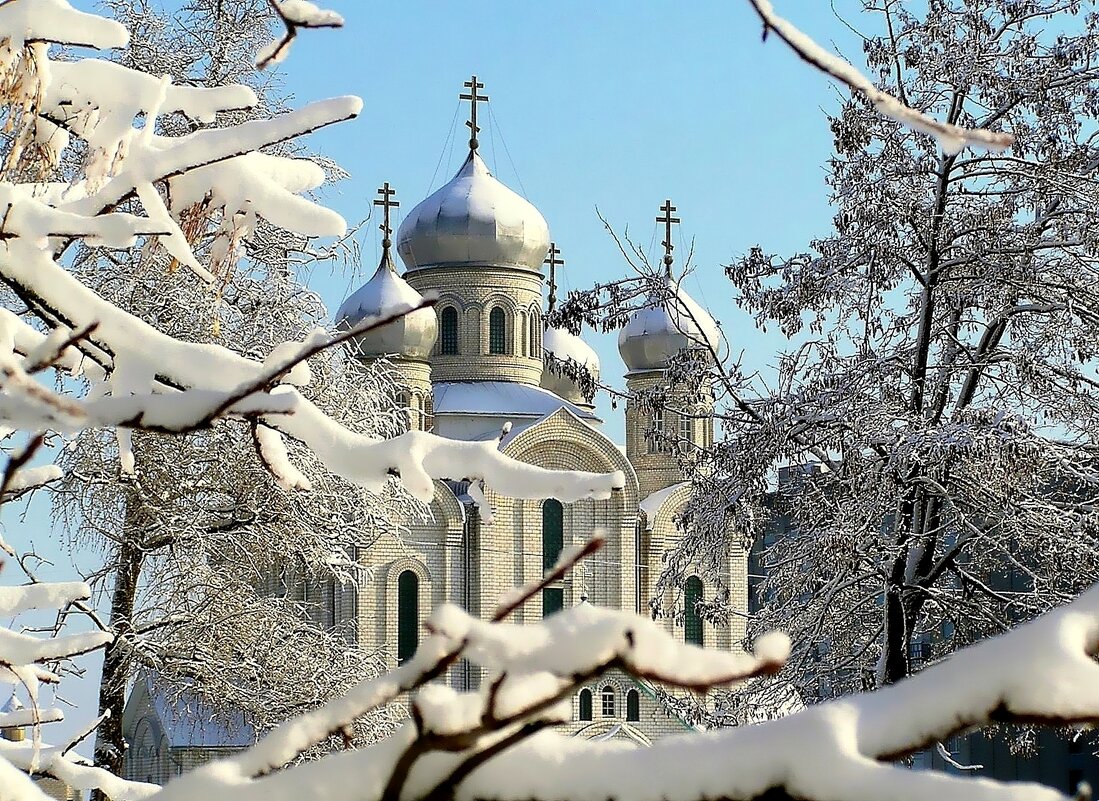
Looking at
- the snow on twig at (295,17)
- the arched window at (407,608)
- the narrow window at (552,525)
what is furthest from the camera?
the narrow window at (552,525)

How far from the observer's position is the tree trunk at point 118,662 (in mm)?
10398

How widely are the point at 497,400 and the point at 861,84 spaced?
3566cm

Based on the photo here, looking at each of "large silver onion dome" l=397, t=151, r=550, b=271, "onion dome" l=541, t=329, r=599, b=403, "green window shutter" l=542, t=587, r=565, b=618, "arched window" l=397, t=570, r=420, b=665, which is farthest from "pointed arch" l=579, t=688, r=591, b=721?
"large silver onion dome" l=397, t=151, r=550, b=271

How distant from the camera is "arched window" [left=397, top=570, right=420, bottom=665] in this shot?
34.3 metres

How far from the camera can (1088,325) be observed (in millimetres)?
8805

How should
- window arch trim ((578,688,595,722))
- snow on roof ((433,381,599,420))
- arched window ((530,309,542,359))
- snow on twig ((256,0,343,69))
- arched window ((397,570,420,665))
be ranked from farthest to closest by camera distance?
arched window ((530,309,542,359)) < snow on roof ((433,381,599,420)) < arched window ((397,570,420,665)) < window arch trim ((578,688,595,722)) < snow on twig ((256,0,343,69))

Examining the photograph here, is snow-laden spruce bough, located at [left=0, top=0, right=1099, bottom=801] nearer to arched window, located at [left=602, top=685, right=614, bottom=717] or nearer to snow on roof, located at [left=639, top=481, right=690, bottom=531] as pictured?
arched window, located at [left=602, top=685, right=614, bottom=717]

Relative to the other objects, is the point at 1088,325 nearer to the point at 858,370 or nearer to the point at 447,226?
the point at 858,370

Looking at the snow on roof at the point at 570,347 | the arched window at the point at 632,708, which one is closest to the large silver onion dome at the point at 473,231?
the snow on roof at the point at 570,347

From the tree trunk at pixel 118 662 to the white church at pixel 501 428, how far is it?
19.5 m

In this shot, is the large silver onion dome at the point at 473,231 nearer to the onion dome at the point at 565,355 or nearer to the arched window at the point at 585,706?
the onion dome at the point at 565,355

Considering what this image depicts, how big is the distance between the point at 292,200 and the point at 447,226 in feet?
119

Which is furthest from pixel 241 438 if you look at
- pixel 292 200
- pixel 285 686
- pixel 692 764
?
pixel 692 764

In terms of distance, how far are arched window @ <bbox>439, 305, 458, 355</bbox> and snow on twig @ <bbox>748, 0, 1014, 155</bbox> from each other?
120 feet
